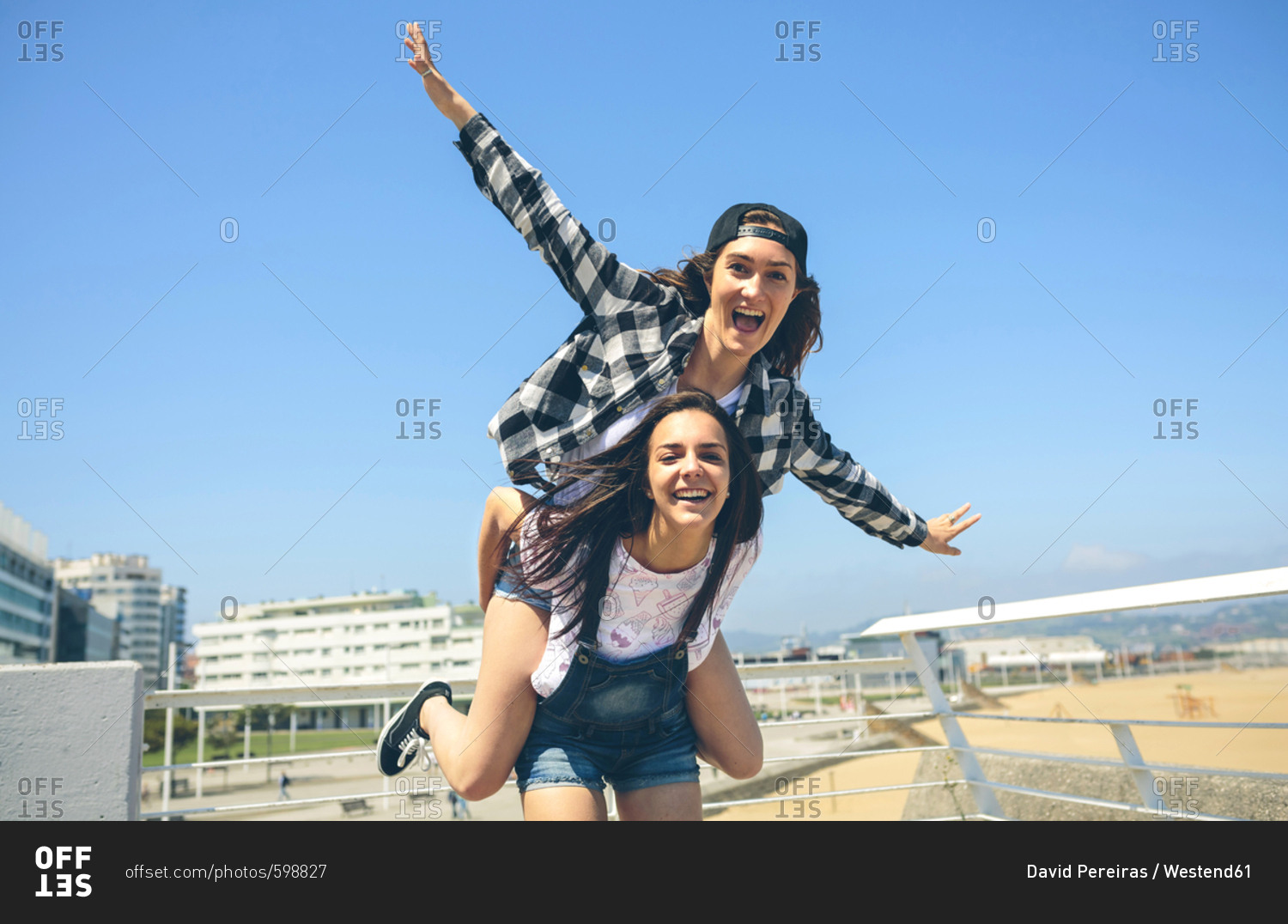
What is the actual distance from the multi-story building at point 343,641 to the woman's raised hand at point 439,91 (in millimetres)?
12214

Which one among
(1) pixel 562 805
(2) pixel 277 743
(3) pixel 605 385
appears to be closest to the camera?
(1) pixel 562 805

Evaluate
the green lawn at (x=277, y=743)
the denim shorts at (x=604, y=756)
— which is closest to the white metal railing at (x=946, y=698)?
the denim shorts at (x=604, y=756)

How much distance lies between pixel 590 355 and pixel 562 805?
51.1 inches

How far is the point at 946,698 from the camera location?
4.24m

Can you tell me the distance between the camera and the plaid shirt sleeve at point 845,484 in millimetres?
2576

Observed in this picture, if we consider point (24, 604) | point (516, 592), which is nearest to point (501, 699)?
point (516, 592)

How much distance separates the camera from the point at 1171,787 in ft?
10.5

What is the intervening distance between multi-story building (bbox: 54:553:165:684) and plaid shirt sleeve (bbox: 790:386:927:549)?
108 m

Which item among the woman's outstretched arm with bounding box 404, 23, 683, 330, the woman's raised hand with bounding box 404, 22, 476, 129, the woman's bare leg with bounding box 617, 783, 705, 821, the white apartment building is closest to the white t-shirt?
the woman's bare leg with bounding box 617, 783, 705, 821

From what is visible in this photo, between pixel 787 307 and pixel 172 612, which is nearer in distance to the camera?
pixel 787 307

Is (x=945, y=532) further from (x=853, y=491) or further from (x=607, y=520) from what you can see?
(x=607, y=520)
